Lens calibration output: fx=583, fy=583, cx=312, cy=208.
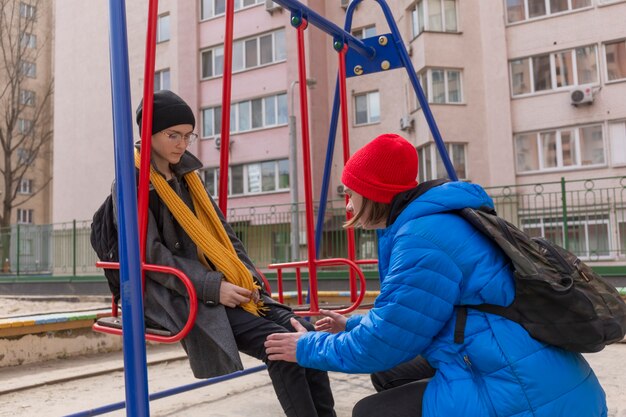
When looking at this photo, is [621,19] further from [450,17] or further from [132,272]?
[132,272]

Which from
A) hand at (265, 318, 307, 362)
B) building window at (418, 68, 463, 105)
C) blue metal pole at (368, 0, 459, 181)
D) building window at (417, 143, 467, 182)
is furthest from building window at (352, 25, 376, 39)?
hand at (265, 318, 307, 362)

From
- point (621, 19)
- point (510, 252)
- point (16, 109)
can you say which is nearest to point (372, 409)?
point (510, 252)

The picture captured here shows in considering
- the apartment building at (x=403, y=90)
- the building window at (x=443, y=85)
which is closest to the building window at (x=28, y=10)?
the apartment building at (x=403, y=90)

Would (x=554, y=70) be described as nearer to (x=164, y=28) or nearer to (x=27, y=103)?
(x=164, y=28)

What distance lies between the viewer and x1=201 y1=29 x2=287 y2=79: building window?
20.8 meters

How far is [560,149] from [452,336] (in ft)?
55.2

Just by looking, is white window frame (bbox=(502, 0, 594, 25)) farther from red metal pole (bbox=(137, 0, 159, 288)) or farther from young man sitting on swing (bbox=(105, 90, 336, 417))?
red metal pole (bbox=(137, 0, 159, 288))

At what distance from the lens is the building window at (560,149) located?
16250 millimetres

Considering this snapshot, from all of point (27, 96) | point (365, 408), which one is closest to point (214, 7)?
point (27, 96)

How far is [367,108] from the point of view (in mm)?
20016

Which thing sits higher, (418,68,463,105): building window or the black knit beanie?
(418,68,463,105): building window

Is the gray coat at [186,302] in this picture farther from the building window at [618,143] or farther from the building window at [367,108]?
the building window at [367,108]

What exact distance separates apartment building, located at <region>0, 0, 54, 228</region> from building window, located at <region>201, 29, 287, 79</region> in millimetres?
7595

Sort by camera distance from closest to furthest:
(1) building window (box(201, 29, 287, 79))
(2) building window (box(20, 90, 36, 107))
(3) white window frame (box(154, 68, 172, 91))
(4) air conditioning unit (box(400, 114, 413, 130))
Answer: (4) air conditioning unit (box(400, 114, 413, 130)) < (1) building window (box(201, 29, 287, 79)) < (3) white window frame (box(154, 68, 172, 91)) < (2) building window (box(20, 90, 36, 107))
